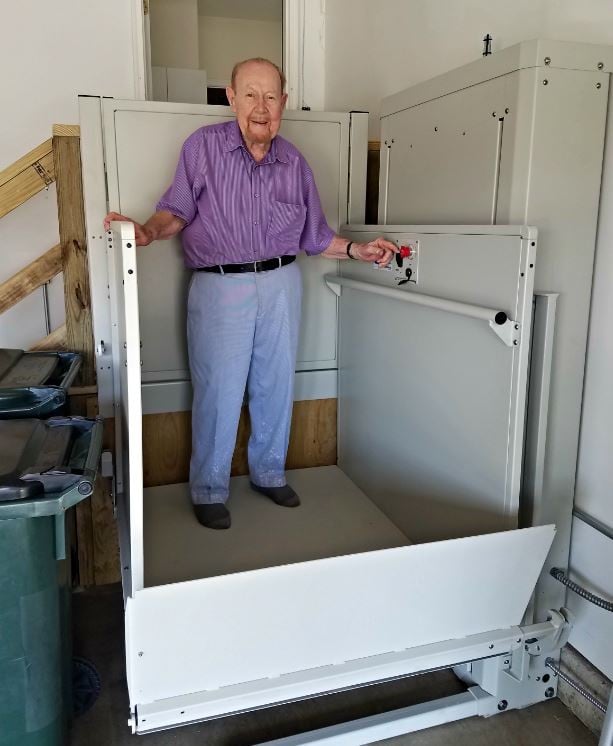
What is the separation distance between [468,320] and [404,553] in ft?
2.11

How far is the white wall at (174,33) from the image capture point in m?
5.03

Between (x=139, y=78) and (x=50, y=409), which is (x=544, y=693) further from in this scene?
(x=139, y=78)

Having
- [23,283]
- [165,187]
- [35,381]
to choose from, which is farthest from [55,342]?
[165,187]

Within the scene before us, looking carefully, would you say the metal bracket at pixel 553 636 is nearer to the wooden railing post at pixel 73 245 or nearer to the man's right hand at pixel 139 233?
the man's right hand at pixel 139 233

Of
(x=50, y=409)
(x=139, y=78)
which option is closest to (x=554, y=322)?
(x=50, y=409)

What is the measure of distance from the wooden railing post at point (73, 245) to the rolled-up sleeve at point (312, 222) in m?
0.77

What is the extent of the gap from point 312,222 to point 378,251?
0.97 ft

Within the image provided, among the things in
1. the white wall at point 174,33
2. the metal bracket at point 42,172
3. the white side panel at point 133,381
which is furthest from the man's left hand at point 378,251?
the white wall at point 174,33

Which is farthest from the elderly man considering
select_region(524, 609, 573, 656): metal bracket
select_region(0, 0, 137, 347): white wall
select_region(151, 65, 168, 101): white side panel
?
select_region(151, 65, 168, 101): white side panel

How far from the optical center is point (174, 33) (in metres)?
5.10

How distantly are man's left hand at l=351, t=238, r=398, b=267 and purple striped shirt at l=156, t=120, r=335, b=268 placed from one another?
238 mm

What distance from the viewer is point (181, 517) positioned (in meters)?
2.32

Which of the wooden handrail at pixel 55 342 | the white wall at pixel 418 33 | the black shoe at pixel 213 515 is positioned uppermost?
the white wall at pixel 418 33

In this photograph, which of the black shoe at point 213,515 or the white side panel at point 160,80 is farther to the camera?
the white side panel at point 160,80
